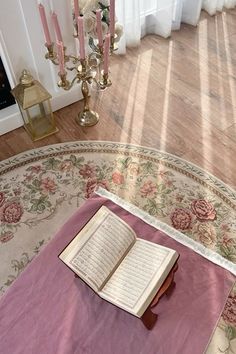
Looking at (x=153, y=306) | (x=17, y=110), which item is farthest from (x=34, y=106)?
(x=153, y=306)

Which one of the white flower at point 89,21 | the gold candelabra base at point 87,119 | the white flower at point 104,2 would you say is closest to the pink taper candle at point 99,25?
the white flower at point 89,21

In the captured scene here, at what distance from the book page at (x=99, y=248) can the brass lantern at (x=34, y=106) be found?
794mm

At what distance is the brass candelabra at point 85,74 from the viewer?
1.72 meters

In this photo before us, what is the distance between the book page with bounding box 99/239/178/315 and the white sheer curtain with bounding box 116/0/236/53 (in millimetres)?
1648

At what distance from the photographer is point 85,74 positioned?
178 centimetres

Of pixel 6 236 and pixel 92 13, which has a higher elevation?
pixel 92 13

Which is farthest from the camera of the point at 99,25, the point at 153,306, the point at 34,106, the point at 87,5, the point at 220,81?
the point at 220,81

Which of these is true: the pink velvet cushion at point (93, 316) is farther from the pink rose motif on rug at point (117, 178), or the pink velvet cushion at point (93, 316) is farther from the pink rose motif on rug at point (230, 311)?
the pink rose motif on rug at point (117, 178)

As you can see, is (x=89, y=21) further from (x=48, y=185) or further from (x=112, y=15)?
(x=48, y=185)

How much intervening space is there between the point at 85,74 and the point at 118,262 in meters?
0.97

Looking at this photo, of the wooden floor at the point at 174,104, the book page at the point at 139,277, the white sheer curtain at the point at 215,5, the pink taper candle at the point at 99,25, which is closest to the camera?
the book page at the point at 139,277

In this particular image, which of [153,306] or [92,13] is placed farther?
[92,13]

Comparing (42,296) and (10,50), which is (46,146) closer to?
(10,50)

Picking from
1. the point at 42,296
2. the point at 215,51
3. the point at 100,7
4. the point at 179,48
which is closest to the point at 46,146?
the point at 100,7
